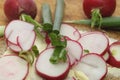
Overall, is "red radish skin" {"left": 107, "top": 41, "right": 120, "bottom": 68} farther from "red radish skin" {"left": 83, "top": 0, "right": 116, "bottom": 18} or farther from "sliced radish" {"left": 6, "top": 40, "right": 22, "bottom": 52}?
"sliced radish" {"left": 6, "top": 40, "right": 22, "bottom": 52}

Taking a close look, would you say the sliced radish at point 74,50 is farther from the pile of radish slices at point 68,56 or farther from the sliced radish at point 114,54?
the sliced radish at point 114,54

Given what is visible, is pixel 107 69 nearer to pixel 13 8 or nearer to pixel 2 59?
pixel 2 59

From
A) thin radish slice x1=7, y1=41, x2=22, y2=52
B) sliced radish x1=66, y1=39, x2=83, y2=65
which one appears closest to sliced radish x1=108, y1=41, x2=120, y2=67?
sliced radish x1=66, y1=39, x2=83, y2=65

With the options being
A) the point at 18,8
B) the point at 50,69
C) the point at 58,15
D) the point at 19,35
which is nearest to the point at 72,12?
the point at 58,15

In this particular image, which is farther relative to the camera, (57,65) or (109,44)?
(109,44)

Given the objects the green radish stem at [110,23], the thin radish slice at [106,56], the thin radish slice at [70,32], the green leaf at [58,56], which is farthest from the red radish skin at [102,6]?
the green leaf at [58,56]

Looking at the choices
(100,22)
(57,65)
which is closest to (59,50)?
(57,65)
